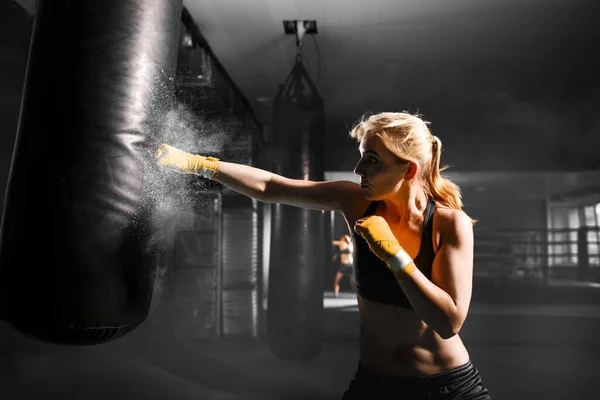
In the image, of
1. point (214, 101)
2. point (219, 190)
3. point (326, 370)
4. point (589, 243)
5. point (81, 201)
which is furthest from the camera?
point (589, 243)

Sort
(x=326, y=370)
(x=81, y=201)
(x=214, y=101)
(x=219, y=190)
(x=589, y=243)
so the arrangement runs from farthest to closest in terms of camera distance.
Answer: (x=589, y=243) < (x=219, y=190) < (x=214, y=101) < (x=326, y=370) < (x=81, y=201)

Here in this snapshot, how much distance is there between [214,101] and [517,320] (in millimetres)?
4368

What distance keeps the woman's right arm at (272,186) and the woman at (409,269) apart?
0.08 m

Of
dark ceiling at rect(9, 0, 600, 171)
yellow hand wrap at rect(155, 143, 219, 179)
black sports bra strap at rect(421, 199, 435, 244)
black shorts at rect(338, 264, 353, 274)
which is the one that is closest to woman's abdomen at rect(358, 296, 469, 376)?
black sports bra strap at rect(421, 199, 435, 244)

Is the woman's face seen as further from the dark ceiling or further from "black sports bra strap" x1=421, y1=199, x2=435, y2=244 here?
the dark ceiling

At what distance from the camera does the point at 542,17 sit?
3.69 meters

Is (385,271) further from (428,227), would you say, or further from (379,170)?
(379,170)

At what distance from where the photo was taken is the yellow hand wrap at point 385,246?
1.23 metres

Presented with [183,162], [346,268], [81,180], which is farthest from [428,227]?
[346,268]

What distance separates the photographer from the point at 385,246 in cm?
127

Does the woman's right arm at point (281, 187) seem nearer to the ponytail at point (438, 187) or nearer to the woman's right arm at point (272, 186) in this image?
the woman's right arm at point (272, 186)

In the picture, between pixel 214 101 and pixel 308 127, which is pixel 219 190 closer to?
pixel 214 101

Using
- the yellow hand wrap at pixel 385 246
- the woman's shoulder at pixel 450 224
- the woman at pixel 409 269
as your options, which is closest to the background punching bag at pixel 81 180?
the woman at pixel 409 269

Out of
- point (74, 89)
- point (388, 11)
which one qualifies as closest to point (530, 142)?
point (388, 11)
